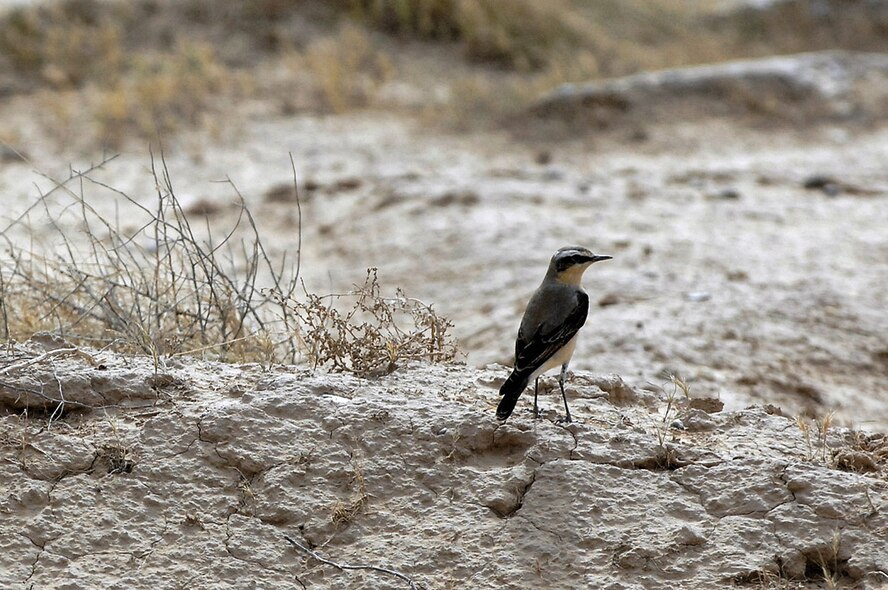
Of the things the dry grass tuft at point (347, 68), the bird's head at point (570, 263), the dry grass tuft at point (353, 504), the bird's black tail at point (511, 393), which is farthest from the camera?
the dry grass tuft at point (347, 68)

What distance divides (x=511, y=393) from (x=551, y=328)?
38cm

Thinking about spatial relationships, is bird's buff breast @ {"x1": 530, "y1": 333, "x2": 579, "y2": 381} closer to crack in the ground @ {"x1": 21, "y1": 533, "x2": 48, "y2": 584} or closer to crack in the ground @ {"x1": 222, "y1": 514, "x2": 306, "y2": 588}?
crack in the ground @ {"x1": 222, "y1": 514, "x2": 306, "y2": 588}

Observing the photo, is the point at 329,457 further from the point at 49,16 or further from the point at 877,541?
the point at 49,16

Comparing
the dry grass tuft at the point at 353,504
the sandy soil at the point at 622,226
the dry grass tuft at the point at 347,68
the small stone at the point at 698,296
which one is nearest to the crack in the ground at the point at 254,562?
the dry grass tuft at the point at 353,504

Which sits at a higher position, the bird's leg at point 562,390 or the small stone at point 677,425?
the bird's leg at point 562,390

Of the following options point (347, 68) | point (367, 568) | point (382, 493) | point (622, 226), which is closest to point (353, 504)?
point (382, 493)

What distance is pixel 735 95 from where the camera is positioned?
11.8 meters

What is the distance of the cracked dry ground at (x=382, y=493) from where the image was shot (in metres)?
3.26

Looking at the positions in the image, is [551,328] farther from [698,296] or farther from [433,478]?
[698,296]

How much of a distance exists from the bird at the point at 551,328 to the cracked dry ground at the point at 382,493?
0.51 ft

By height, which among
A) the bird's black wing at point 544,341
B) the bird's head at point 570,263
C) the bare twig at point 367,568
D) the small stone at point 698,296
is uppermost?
the bird's head at point 570,263

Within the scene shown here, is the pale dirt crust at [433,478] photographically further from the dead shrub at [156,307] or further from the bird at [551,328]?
the dead shrub at [156,307]

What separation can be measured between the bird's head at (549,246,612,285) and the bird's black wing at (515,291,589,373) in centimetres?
19

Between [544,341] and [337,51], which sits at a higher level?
[337,51]
